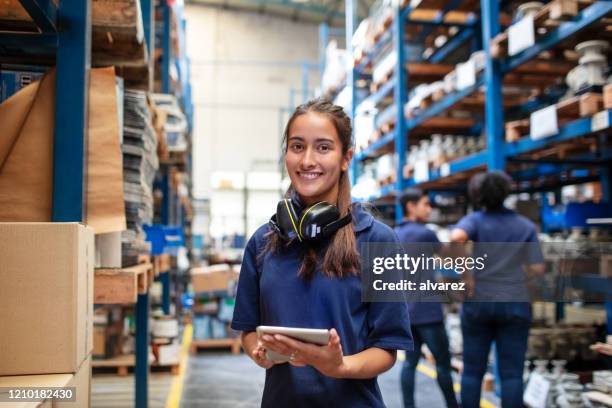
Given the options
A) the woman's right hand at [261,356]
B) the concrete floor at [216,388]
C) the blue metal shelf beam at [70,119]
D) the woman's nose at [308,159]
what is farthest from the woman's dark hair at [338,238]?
the concrete floor at [216,388]

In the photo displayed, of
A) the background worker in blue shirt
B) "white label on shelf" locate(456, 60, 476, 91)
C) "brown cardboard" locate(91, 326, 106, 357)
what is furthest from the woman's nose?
"brown cardboard" locate(91, 326, 106, 357)

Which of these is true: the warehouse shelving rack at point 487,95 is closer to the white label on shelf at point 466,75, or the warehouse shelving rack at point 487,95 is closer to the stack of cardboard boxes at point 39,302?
the white label on shelf at point 466,75

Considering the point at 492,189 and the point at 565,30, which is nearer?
the point at 492,189

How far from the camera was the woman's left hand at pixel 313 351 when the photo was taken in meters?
1.30

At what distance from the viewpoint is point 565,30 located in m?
4.06

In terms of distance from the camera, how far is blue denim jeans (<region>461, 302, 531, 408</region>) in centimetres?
338

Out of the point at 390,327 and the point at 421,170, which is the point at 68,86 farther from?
the point at 421,170

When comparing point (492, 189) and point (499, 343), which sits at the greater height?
point (492, 189)

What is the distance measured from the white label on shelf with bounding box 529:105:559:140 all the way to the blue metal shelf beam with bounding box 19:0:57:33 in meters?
3.28

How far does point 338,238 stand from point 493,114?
3.81m

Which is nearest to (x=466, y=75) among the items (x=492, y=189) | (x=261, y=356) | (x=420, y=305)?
(x=492, y=189)

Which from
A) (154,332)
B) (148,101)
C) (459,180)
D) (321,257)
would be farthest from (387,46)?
(321,257)

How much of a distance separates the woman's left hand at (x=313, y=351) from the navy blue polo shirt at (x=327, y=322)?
0.14 meters

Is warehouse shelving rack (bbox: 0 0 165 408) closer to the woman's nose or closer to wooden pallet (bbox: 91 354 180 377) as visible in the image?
the woman's nose
